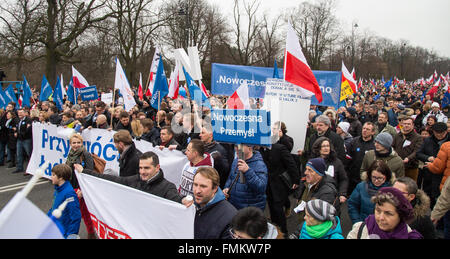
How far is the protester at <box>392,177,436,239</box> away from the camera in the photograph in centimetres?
275

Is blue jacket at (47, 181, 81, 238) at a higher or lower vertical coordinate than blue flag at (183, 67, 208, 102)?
lower

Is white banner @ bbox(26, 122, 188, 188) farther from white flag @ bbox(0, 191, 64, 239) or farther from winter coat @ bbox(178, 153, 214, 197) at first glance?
white flag @ bbox(0, 191, 64, 239)

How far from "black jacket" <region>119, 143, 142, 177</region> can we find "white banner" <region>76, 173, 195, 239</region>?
761 millimetres

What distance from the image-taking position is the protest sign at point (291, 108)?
17.3 ft

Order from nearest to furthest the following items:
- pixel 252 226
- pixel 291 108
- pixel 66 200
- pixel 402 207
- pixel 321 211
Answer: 1. pixel 252 226
2. pixel 402 207
3. pixel 321 211
4. pixel 66 200
5. pixel 291 108

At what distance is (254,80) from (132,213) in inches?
171

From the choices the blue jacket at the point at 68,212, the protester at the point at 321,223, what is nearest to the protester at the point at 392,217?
the protester at the point at 321,223

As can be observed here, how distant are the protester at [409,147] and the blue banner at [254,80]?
131 cm

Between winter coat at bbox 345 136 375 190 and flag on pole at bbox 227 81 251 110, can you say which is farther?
winter coat at bbox 345 136 375 190

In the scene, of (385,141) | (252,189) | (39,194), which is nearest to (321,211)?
(252,189)

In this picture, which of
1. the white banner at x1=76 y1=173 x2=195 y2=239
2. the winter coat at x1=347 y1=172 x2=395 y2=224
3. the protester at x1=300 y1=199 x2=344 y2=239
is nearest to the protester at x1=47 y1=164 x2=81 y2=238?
the white banner at x1=76 y1=173 x2=195 y2=239

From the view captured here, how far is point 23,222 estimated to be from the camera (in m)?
1.39

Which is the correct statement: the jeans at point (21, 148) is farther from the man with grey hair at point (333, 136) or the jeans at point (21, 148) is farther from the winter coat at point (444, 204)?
the winter coat at point (444, 204)

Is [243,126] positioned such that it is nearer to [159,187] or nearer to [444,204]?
[159,187]
